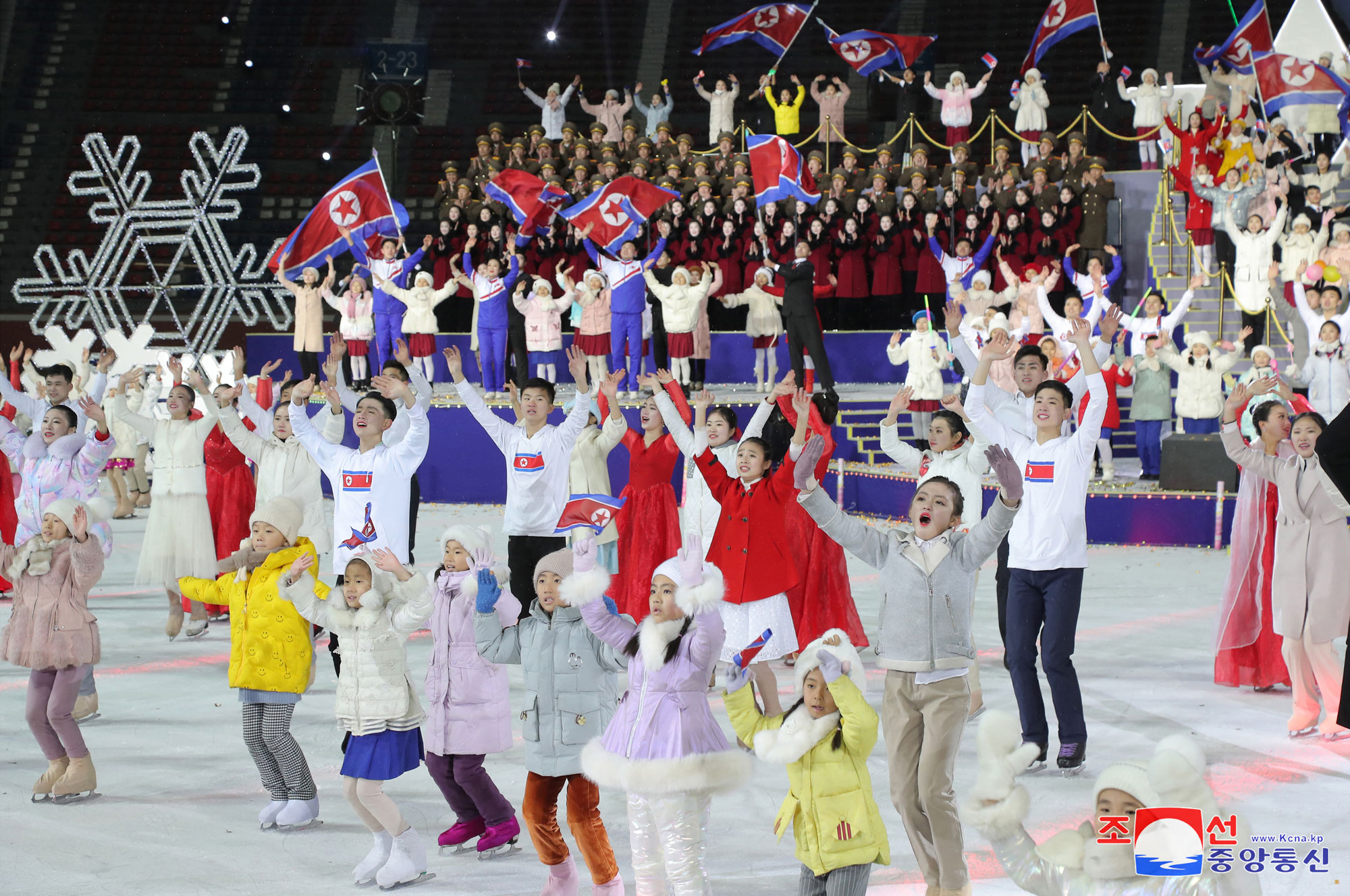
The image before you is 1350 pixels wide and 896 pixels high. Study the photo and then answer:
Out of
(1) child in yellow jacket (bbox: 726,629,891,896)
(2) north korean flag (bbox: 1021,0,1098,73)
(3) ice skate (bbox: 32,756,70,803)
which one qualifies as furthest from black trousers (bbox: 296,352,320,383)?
(1) child in yellow jacket (bbox: 726,629,891,896)

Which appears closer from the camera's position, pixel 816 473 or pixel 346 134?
pixel 816 473

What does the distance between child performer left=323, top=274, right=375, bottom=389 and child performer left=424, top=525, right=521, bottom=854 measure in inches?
544

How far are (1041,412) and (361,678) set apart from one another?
3.18 m

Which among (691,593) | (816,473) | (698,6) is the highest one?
(698,6)

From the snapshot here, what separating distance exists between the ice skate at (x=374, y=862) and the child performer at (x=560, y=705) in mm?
634

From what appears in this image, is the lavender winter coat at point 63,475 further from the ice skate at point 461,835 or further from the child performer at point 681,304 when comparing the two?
the child performer at point 681,304

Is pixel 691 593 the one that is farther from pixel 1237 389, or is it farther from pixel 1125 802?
pixel 1237 389

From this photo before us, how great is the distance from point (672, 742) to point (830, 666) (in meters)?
0.62

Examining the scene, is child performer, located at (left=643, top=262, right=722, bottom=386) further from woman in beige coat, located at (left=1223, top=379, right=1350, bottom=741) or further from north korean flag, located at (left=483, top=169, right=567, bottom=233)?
woman in beige coat, located at (left=1223, top=379, right=1350, bottom=741)

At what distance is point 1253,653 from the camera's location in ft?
27.9

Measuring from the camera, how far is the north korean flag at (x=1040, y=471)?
266 inches

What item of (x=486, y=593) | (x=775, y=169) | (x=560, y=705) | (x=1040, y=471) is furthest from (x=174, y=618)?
(x=775, y=169)

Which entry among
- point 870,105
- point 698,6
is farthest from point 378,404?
point 698,6

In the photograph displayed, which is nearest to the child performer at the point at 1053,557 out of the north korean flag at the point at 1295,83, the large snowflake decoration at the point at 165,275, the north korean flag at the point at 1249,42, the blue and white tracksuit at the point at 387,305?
the large snowflake decoration at the point at 165,275
